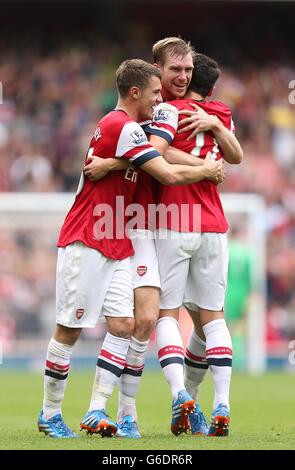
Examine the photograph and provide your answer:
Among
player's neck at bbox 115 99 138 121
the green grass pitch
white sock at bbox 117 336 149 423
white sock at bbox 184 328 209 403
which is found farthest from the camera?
white sock at bbox 184 328 209 403

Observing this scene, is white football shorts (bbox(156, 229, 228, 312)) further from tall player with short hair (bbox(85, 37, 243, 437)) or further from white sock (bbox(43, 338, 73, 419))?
white sock (bbox(43, 338, 73, 419))

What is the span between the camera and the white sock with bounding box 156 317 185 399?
648 cm

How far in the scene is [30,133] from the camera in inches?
766

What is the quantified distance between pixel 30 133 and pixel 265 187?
4.33m

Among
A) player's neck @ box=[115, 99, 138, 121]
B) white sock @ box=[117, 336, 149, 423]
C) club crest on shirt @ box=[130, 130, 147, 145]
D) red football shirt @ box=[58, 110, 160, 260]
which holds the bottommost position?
white sock @ box=[117, 336, 149, 423]

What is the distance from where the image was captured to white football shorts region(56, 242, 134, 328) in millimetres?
6395

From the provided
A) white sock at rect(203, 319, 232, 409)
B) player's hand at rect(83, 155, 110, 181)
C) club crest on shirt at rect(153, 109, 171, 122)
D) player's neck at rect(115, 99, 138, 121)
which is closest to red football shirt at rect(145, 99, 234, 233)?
club crest on shirt at rect(153, 109, 171, 122)

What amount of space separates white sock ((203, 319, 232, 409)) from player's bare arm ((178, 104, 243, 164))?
3.48 ft

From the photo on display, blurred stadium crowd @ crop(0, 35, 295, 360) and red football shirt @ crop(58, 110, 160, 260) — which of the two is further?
blurred stadium crowd @ crop(0, 35, 295, 360)

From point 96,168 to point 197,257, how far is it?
2.86ft

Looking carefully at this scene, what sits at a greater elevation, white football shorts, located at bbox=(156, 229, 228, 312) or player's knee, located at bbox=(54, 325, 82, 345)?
white football shorts, located at bbox=(156, 229, 228, 312)

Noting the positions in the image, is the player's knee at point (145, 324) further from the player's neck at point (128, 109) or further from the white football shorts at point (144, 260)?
the player's neck at point (128, 109)

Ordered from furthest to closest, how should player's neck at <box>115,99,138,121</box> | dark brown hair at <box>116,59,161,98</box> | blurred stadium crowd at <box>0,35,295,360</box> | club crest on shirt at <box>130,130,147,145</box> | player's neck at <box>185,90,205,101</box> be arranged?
blurred stadium crowd at <box>0,35,295,360</box>
player's neck at <box>185,90,205,101</box>
player's neck at <box>115,99,138,121</box>
dark brown hair at <box>116,59,161,98</box>
club crest on shirt at <box>130,130,147,145</box>
